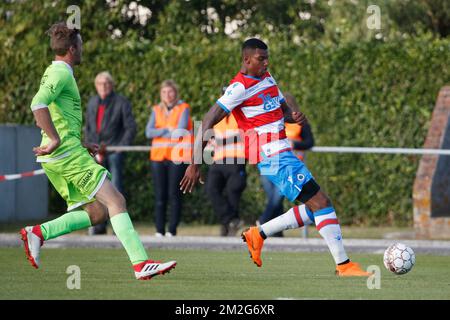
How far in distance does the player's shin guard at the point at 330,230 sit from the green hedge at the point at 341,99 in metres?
8.53

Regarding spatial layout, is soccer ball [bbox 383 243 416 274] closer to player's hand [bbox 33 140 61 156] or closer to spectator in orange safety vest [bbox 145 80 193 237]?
player's hand [bbox 33 140 61 156]

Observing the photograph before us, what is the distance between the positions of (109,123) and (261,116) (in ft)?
22.0

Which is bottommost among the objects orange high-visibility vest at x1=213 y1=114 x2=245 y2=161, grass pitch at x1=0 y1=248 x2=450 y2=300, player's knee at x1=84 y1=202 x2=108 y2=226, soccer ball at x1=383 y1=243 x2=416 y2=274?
grass pitch at x1=0 y1=248 x2=450 y2=300

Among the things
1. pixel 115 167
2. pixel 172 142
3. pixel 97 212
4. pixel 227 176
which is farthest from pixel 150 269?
pixel 115 167

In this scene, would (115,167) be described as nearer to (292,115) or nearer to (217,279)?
(292,115)

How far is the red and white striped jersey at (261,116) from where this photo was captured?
10.7m

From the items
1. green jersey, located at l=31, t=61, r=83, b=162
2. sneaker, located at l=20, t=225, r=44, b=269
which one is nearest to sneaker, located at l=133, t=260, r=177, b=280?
sneaker, located at l=20, t=225, r=44, b=269

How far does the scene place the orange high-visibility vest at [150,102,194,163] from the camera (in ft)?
55.2

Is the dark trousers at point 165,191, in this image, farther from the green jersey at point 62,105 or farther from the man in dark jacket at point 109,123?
the green jersey at point 62,105

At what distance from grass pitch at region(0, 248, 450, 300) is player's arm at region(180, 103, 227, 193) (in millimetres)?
817

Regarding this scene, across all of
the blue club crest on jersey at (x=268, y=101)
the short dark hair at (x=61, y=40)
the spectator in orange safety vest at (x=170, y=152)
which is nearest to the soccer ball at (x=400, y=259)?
the blue club crest on jersey at (x=268, y=101)

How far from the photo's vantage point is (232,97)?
1052cm

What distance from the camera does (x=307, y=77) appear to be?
1945 cm
